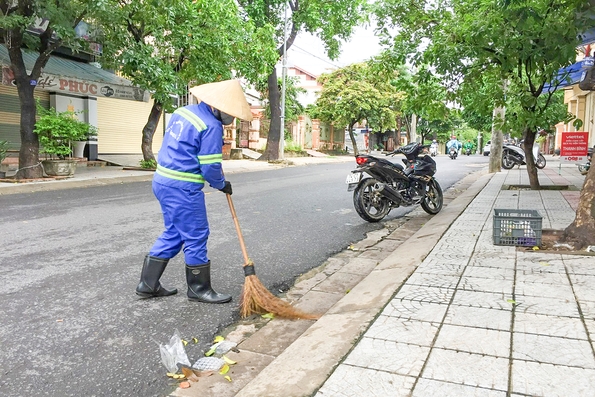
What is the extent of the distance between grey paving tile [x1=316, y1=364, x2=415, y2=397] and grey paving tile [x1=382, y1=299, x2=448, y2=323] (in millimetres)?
784

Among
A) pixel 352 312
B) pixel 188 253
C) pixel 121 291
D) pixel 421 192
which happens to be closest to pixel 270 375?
pixel 352 312

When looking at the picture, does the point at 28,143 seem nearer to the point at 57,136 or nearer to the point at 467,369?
the point at 57,136

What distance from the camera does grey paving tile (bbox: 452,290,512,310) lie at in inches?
132

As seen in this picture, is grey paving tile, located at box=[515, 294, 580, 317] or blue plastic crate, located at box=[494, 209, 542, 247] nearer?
grey paving tile, located at box=[515, 294, 580, 317]

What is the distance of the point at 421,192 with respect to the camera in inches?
309

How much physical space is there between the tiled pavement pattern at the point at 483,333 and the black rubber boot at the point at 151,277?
1708 millimetres

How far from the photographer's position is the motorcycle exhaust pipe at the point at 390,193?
289 inches

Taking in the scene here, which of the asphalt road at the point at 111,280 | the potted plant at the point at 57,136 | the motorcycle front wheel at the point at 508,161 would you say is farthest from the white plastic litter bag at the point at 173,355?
the motorcycle front wheel at the point at 508,161

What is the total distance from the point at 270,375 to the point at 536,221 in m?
3.55

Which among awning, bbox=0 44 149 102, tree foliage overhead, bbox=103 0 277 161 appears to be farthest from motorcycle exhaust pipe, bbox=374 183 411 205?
awning, bbox=0 44 149 102

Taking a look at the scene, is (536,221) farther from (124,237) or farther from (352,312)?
(124,237)

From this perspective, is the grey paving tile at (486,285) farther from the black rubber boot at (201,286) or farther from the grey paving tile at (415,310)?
the black rubber boot at (201,286)

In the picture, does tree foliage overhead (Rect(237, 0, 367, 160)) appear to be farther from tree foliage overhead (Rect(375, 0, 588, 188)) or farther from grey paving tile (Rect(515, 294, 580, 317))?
grey paving tile (Rect(515, 294, 580, 317))

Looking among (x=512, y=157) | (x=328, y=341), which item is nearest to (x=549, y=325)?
(x=328, y=341)
